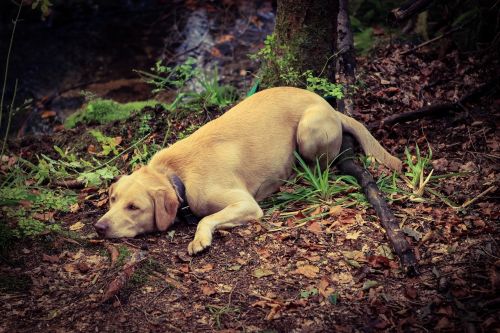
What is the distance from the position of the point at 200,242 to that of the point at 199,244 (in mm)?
21

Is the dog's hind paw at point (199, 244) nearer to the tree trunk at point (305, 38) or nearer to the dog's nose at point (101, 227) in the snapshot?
the dog's nose at point (101, 227)

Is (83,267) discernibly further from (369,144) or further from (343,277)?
(369,144)

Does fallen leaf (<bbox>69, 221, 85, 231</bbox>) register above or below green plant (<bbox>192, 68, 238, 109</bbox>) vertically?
below

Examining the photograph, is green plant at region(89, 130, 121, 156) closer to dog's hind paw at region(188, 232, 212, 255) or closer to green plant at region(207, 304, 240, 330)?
dog's hind paw at region(188, 232, 212, 255)

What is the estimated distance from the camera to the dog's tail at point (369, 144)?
5883 mm

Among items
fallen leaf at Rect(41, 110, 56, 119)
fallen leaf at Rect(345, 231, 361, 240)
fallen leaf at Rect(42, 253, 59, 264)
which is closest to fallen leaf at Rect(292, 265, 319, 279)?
fallen leaf at Rect(345, 231, 361, 240)

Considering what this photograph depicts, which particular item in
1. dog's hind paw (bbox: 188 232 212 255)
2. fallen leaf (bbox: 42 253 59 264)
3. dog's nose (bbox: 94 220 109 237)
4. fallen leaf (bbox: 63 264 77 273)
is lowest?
dog's hind paw (bbox: 188 232 212 255)

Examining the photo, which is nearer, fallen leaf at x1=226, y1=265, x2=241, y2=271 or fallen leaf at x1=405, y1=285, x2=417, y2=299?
fallen leaf at x1=405, y1=285, x2=417, y2=299

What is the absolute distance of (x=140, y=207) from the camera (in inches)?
196

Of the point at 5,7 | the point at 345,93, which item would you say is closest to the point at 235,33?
the point at 5,7

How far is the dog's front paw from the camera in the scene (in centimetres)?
473

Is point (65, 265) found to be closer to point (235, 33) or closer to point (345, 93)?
point (345, 93)

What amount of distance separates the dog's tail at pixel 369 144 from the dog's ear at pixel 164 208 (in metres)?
2.24

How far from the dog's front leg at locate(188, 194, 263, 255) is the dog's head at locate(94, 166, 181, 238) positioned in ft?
1.16
